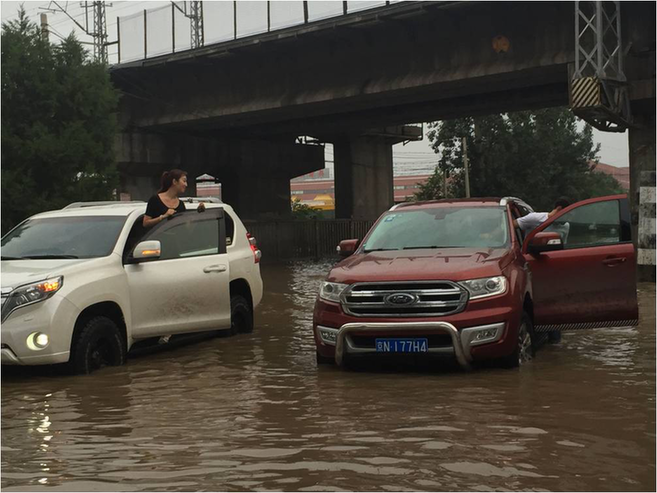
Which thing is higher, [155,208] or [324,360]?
[155,208]

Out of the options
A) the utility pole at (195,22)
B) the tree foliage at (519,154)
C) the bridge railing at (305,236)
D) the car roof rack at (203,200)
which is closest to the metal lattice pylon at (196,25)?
the utility pole at (195,22)

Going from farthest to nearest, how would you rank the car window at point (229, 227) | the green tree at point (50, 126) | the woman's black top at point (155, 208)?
the green tree at point (50, 126)
the car window at point (229, 227)
the woman's black top at point (155, 208)

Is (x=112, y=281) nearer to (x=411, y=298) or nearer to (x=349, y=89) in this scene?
(x=411, y=298)

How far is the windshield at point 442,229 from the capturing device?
10.1 m

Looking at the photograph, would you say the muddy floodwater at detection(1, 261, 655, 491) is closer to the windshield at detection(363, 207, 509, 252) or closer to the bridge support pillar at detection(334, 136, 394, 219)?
the windshield at detection(363, 207, 509, 252)

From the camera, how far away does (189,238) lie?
36.7ft

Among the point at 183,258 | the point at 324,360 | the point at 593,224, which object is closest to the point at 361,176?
the point at 183,258

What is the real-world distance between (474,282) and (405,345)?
2.60ft

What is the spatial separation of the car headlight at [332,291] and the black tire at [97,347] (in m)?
1.98

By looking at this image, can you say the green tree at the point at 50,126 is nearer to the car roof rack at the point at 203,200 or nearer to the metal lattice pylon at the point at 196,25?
the metal lattice pylon at the point at 196,25

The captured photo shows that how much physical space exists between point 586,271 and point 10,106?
20.9 m

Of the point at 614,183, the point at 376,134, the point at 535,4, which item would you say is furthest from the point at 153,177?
the point at 614,183

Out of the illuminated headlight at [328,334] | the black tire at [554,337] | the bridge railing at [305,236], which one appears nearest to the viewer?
the illuminated headlight at [328,334]

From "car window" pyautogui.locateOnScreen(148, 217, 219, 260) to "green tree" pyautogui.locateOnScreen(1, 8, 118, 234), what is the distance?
15831mm
